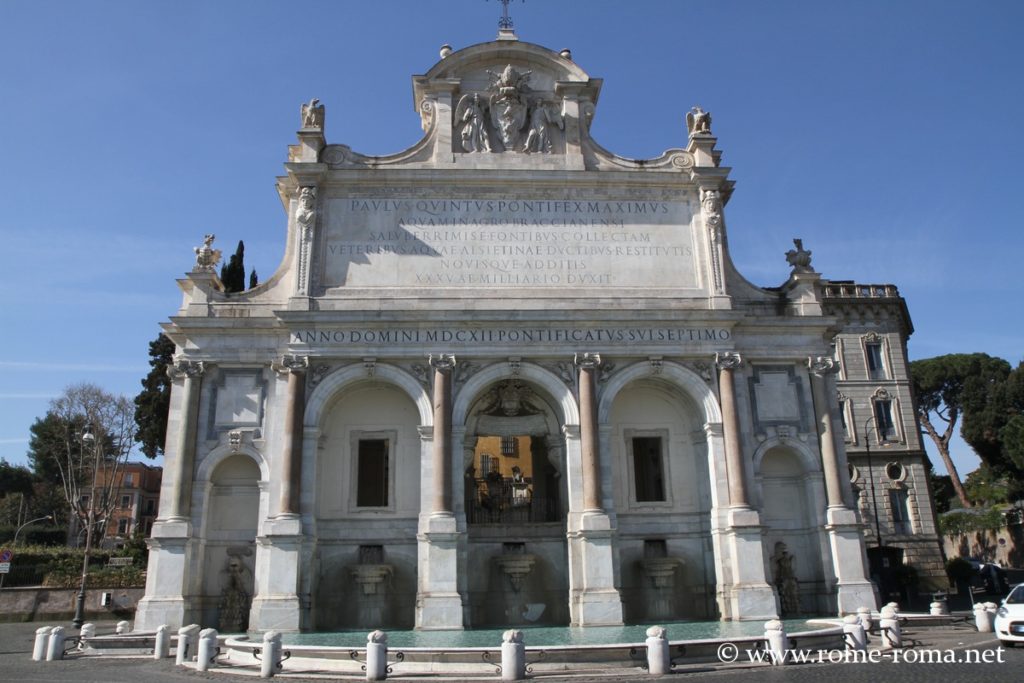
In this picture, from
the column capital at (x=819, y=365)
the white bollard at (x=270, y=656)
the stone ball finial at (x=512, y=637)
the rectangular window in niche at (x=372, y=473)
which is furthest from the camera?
the column capital at (x=819, y=365)

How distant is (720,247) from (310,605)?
57.5ft

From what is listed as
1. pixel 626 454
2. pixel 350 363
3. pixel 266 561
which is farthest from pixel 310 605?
pixel 626 454

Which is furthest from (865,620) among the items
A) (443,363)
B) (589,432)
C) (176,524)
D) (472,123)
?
(472,123)

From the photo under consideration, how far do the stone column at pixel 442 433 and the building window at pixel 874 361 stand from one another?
3136 cm

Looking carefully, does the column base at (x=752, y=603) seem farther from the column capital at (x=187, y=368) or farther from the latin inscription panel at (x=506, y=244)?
the column capital at (x=187, y=368)

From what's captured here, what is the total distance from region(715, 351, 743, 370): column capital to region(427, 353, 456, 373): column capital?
857 centimetres

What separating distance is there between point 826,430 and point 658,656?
14.1 meters

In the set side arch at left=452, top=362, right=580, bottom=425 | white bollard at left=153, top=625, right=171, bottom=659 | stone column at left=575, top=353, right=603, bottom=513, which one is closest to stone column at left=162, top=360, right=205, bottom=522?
white bollard at left=153, top=625, right=171, bottom=659

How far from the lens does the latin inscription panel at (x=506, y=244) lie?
26672mm

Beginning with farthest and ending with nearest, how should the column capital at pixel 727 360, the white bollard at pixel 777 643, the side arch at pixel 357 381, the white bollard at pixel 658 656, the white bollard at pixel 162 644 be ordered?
the column capital at pixel 727 360 < the side arch at pixel 357 381 < the white bollard at pixel 162 644 < the white bollard at pixel 777 643 < the white bollard at pixel 658 656

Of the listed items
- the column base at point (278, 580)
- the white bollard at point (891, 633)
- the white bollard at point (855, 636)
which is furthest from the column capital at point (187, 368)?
the white bollard at point (891, 633)

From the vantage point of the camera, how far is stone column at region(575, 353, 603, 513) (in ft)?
79.2

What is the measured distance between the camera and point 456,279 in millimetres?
26656

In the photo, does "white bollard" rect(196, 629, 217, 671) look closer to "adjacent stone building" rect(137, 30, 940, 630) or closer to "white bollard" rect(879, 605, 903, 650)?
"adjacent stone building" rect(137, 30, 940, 630)
